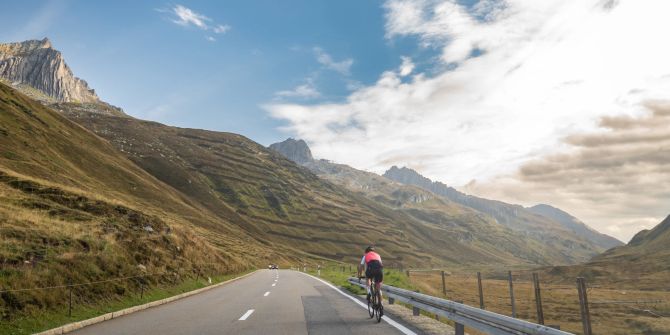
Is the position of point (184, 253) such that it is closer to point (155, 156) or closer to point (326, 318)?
point (326, 318)

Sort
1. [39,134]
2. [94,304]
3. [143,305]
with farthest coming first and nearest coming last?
1. [39,134]
2. [143,305]
3. [94,304]

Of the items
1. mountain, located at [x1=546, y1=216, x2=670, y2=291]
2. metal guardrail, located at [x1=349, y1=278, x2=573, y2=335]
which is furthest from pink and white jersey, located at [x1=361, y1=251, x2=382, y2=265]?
mountain, located at [x1=546, y1=216, x2=670, y2=291]

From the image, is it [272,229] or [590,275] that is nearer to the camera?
A: [590,275]

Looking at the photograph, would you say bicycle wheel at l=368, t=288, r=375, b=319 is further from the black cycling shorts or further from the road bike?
the black cycling shorts

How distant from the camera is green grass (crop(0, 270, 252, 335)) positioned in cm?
1122

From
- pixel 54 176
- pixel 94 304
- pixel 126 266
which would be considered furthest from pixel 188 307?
pixel 54 176

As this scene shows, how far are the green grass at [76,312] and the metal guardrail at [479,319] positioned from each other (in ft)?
34.7

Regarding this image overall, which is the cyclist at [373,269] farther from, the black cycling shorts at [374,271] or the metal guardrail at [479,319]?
the metal guardrail at [479,319]

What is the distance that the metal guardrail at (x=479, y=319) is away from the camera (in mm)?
6684

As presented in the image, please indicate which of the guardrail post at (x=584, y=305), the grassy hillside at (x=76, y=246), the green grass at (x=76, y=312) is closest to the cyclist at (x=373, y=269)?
the guardrail post at (x=584, y=305)

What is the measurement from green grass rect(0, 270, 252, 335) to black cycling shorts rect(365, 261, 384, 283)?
30.0 ft

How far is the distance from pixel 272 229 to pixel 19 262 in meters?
170

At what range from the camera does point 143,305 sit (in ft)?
54.6

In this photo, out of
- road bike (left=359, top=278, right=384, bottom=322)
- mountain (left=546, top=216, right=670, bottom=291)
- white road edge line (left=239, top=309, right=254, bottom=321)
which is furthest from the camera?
mountain (left=546, top=216, right=670, bottom=291)
